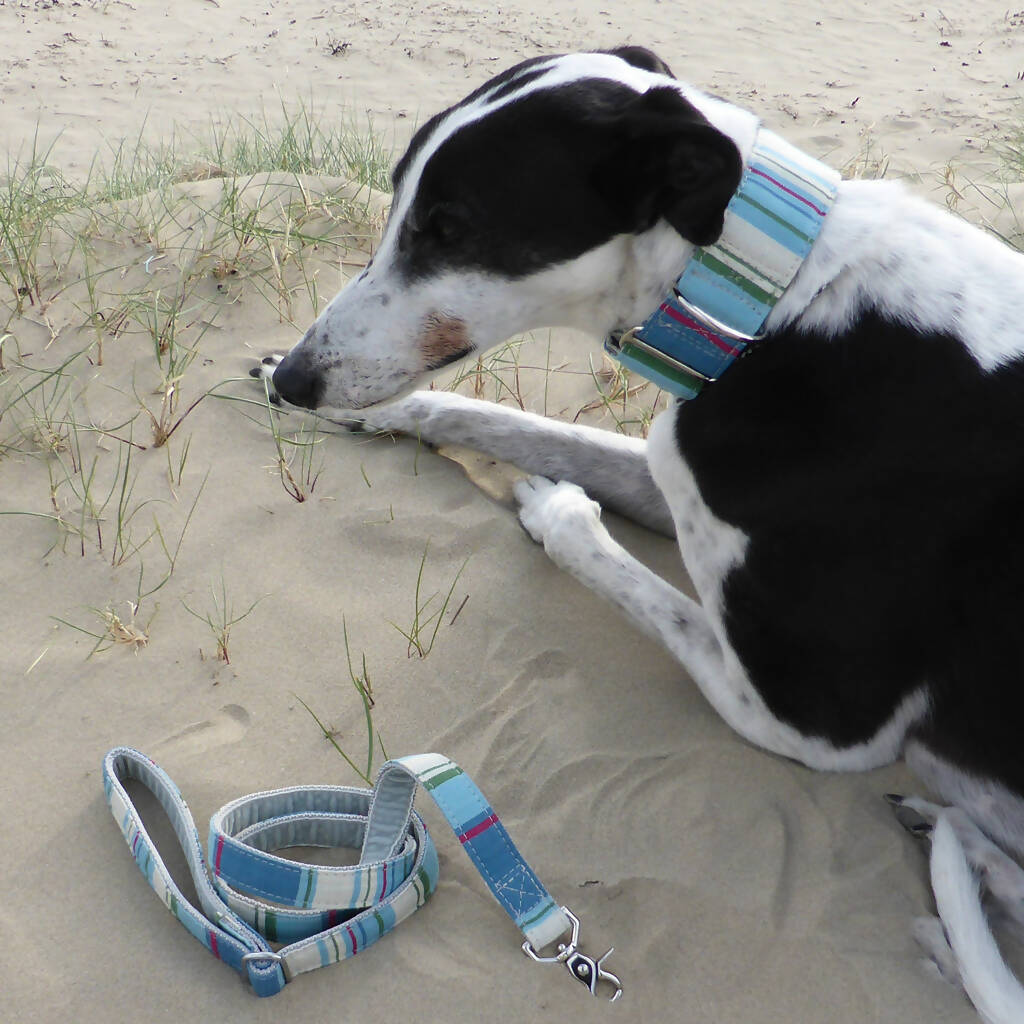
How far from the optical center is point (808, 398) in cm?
221

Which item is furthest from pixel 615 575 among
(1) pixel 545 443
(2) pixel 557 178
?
(2) pixel 557 178

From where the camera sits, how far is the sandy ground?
2.06 m

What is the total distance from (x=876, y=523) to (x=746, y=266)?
0.58 metres

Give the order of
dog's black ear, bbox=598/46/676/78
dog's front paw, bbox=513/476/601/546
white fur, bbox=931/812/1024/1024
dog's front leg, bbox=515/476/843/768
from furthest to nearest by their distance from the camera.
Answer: dog's front paw, bbox=513/476/601/546 < dog's black ear, bbox=598/46/676/78 < dog's front leg, bbox=515/476/843/768 < white fur, bbox=931/812/1024/1024

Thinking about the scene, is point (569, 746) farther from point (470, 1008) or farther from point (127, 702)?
point (127, 702)

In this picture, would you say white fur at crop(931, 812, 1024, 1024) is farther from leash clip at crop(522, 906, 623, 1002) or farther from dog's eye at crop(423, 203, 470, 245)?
dog's eye at crop(423, 203, 470, 245)

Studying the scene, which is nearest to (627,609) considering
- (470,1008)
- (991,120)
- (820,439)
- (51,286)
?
(820,439)

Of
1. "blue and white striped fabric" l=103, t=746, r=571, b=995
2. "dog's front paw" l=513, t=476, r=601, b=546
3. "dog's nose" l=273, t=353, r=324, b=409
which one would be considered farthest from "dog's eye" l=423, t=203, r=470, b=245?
"blue and white striped fabric" l=103, t=746, r=571, b=995

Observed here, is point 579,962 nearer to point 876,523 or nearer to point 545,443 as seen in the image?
point 876,523

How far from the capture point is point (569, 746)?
8.21 feet

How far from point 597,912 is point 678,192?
144 centimetres

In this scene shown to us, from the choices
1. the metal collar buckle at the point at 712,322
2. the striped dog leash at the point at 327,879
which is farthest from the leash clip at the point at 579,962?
the metal collar buckle at the point at 712,322

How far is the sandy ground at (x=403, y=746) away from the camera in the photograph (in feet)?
6.77

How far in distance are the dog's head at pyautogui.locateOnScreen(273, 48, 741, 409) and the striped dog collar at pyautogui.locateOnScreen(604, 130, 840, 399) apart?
8 cm
